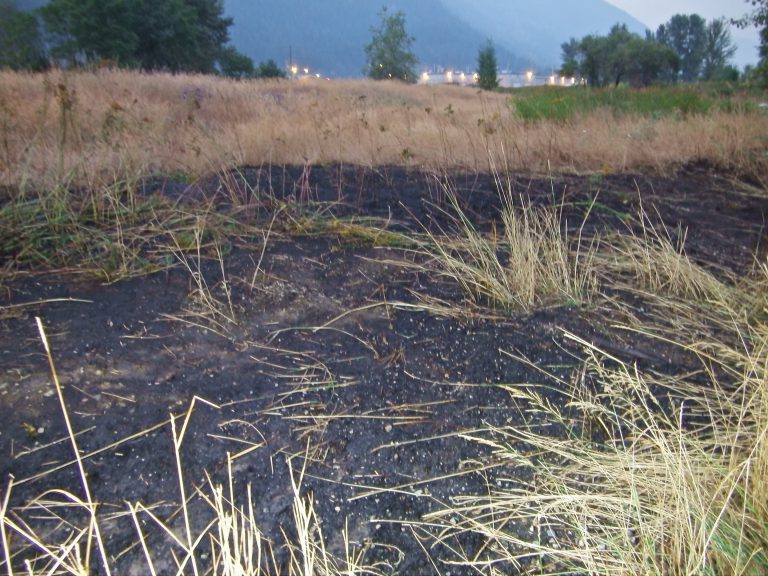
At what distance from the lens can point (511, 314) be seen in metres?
2.31

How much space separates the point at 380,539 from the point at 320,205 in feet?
7.38

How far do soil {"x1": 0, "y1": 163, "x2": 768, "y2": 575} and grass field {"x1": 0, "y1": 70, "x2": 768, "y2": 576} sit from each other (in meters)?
0.03

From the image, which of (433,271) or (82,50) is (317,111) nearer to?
(433,271)

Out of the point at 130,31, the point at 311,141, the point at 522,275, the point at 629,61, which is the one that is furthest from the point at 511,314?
the point at 629,61

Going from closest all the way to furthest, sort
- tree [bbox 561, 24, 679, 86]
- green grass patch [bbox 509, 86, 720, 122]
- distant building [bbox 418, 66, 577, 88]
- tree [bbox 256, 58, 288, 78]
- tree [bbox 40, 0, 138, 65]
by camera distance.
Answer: green grass patch [bbox 509, 86, 720, 122] < tree [bbox 40, 0, 138, 65] < tree [bbox 561, 24, 679, 86] < tree [bbox 256, 58, 288, 78] < distant building [bbox 418, 66, 577, 88]

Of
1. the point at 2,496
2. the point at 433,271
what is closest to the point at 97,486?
the point at 2,496

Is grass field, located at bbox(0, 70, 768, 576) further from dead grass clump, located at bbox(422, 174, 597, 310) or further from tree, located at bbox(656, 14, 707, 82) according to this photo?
tree, located at bbox(656, 14, 707, 82)

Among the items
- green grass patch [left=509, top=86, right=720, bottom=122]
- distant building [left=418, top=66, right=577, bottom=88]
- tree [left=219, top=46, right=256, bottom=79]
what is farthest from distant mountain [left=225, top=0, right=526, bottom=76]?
green grass patch [left=509, top=86, right=720, bottom=122]

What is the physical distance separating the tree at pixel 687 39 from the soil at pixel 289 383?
36.8 metres

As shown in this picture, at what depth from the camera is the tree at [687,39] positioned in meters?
33.7

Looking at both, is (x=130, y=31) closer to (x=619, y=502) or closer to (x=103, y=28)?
(x=103, y=28)

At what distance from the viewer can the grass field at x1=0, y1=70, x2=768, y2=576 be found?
1289 millimetres

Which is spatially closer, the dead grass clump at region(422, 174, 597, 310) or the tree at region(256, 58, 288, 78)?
the dead grass clump at region(422, 174, 597, 310)

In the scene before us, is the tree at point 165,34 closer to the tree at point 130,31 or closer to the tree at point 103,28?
the tree at point 130,31
